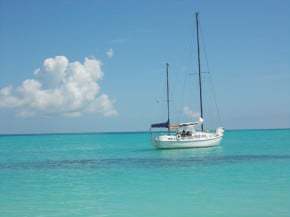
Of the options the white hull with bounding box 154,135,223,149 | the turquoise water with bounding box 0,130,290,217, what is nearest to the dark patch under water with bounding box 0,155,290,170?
the turquoise water with bounding box 0,130,290,217

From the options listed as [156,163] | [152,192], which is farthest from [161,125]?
[152,192]

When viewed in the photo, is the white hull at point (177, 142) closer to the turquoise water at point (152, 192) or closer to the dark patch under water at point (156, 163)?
the dark patch under water at point (156, 163)

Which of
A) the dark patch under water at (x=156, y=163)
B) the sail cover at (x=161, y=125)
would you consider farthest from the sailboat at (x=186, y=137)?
the dark patch under water at (x=156, y=163)

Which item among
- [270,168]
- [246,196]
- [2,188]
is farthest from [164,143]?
[246,196]

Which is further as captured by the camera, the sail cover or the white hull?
the sail cover

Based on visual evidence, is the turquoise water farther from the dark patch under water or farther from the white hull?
the white hull

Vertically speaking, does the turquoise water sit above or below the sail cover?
below

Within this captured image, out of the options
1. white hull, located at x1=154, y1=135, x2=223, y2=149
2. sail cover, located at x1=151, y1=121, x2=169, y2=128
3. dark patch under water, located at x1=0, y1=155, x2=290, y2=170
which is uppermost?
sail cover, located at x1=151, y1=121, x2=169, y2=128

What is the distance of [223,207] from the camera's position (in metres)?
15.6

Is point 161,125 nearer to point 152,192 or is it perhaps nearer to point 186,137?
point 186,137

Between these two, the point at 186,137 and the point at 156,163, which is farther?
the point at 186,137

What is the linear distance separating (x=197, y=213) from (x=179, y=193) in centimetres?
385

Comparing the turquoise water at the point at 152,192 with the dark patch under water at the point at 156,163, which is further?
the dark patch under water at the point at 156,163

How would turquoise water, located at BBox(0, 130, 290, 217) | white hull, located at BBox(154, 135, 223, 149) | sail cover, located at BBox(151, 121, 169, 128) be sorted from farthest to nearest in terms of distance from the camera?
sail cover, located at BBox(151, 121, 169, 128), white hull, located at BBox(154, 135, 223, 149), turquoise water, located at BBox(0, 130, 290, 217)
